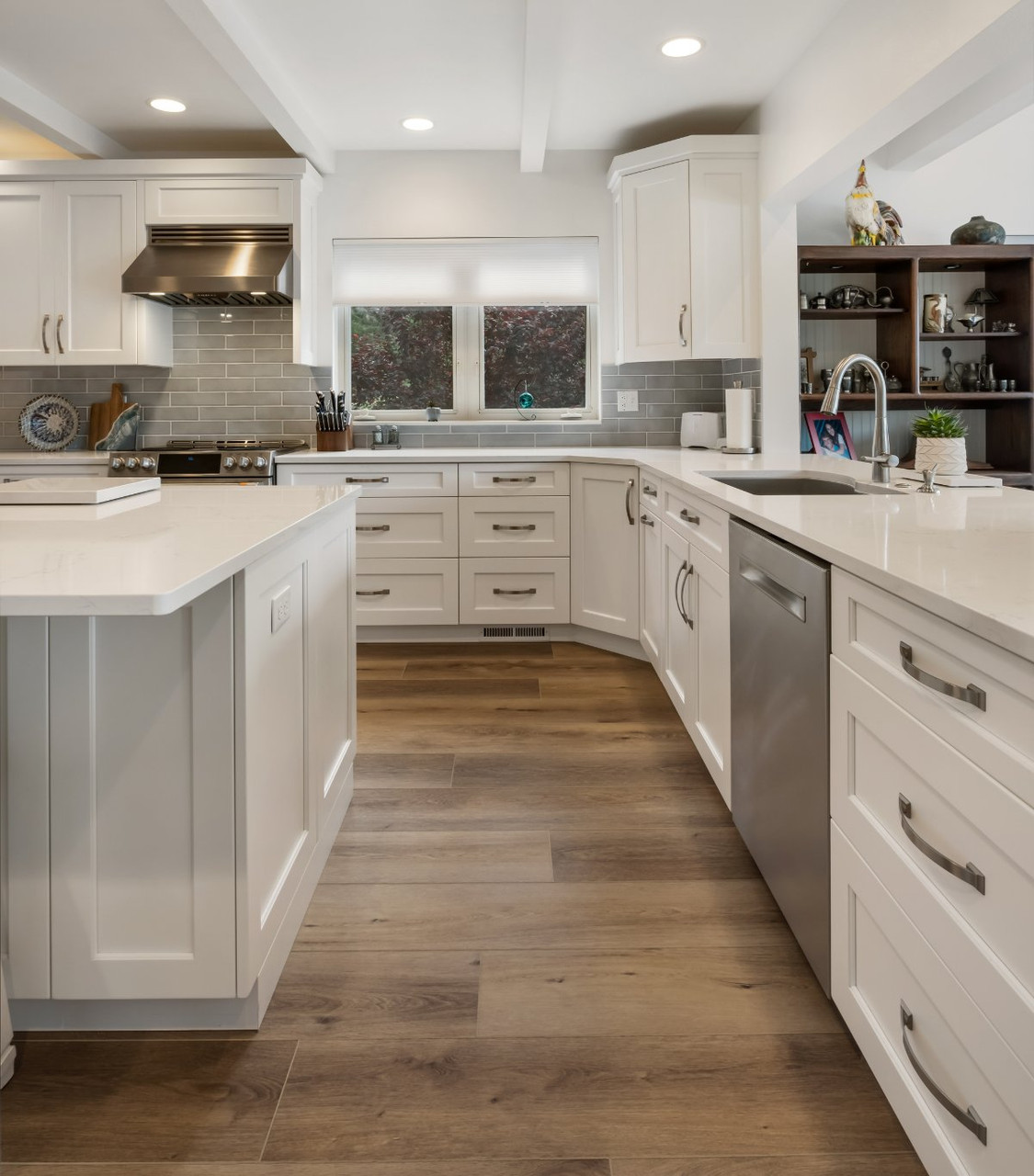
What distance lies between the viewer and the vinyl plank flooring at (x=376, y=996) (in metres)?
1.58

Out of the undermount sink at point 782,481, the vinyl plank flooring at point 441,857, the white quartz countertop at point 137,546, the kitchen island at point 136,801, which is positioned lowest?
the vinyl plank flooring at point 441,857

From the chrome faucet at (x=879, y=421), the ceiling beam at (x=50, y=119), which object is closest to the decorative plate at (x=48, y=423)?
the ceiling beam at (x=50, y=119)

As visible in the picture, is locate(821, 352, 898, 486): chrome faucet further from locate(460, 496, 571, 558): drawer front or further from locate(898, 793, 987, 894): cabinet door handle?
locate(460, 496, 571, 558): drawer front

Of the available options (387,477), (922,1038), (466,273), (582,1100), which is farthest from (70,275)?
(922,1038)

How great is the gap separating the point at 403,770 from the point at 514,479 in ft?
6.18

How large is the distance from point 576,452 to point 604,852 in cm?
245

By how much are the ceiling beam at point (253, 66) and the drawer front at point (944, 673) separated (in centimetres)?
272

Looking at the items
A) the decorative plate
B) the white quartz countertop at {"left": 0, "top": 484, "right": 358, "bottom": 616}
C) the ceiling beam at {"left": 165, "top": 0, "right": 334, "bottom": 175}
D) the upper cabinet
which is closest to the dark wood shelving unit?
the upper cabinet

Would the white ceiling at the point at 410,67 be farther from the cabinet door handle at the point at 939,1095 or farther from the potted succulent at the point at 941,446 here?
the cabinet door handle at the point at 939,1095

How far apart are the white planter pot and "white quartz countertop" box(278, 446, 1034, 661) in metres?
0.20

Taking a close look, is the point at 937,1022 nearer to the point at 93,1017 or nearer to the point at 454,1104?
the point at 454,1104

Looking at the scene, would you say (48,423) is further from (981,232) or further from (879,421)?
(981,232)

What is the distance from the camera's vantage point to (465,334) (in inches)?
195

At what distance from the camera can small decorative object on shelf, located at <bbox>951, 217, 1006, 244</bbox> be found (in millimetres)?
4535
